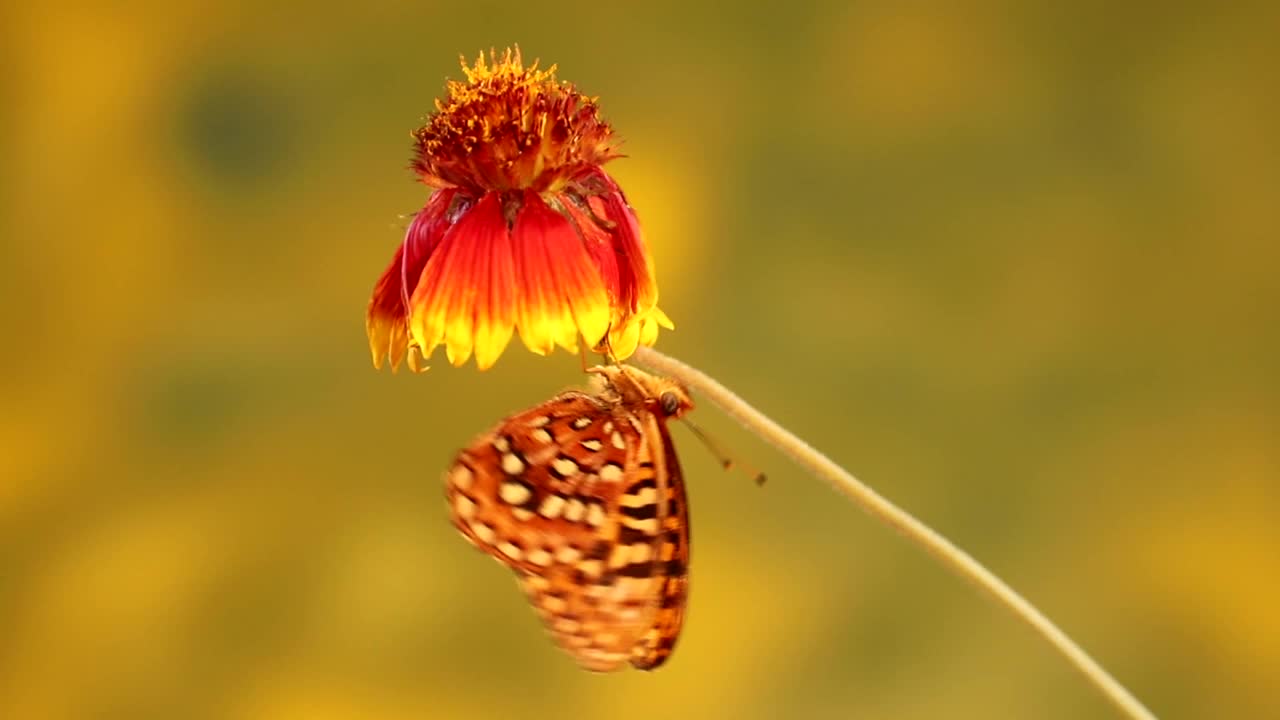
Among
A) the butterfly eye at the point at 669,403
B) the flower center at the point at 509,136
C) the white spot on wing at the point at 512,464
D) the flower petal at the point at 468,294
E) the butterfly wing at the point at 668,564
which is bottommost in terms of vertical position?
the butterfly wing at the point at 668,564

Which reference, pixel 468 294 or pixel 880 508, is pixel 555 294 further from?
pixel 880 508

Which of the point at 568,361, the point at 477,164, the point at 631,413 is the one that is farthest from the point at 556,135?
the point at 568,361

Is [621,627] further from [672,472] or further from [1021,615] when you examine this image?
[1021,615]

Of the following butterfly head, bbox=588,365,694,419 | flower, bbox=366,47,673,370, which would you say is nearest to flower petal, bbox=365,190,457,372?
flower, bbox=366,47,673,370

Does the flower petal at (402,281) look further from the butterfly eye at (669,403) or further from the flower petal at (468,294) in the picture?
the butterfly eye at (669,403)

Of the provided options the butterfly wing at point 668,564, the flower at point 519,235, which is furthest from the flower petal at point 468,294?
the butterfly wing at point 668,564

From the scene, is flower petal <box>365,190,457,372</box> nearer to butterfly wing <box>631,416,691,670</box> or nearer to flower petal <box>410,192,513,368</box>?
flower petal <box>410,192,513,368</box>

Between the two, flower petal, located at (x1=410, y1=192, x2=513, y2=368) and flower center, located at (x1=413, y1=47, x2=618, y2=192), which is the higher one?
flower center, located at (x1=413, y1=47, x2=618, y2=192)
